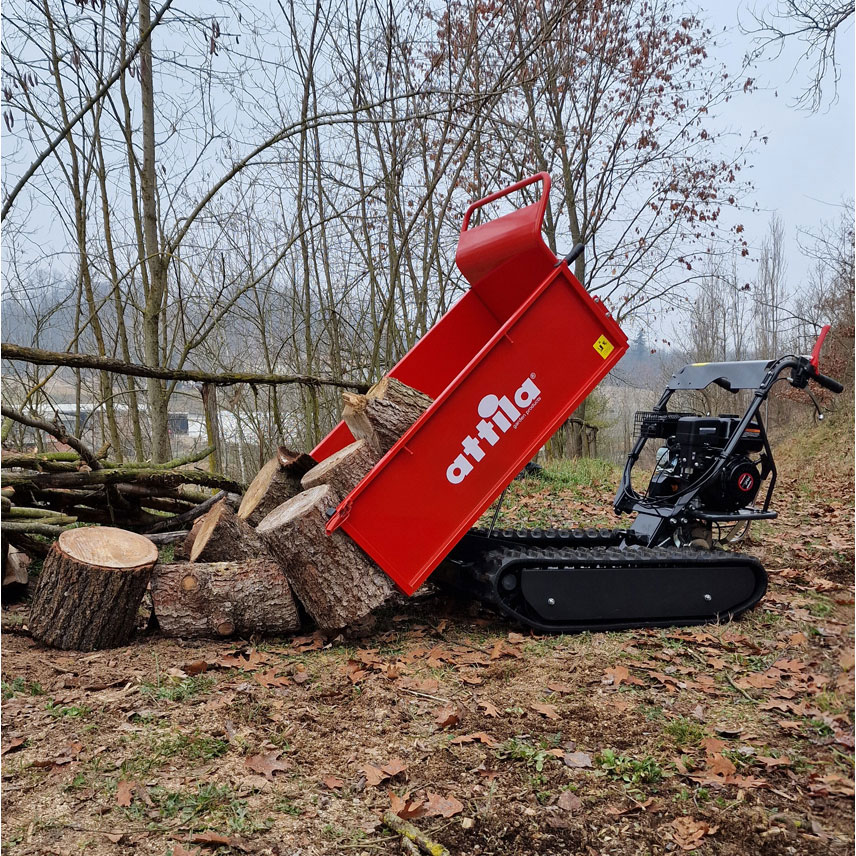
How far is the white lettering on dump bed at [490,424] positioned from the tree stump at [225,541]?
1.56m

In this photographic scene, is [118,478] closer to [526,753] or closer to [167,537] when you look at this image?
[167,537]

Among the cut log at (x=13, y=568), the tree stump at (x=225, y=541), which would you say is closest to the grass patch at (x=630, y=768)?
the tree stump at (x=225, y=541)

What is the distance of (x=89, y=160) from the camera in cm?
887

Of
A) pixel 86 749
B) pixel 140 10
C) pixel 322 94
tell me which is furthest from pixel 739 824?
pixel 322 94

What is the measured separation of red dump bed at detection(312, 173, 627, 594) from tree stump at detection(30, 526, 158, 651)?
1.30 m

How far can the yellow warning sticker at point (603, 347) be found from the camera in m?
4.80

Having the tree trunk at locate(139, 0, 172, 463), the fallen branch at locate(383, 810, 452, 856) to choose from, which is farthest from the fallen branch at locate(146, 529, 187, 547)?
the fallen branch at locate(383, 810, 452, 856)

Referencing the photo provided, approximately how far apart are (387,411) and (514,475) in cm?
91

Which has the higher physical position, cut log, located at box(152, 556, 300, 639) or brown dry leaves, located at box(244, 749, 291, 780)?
cut log, located at box(152, 556, 300, 639)

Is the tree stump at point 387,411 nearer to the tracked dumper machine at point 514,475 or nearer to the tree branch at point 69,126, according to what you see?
the tracked dumper machine at point 514,475

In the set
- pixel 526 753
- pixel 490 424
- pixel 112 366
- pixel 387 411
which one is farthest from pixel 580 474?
pixel 526 753

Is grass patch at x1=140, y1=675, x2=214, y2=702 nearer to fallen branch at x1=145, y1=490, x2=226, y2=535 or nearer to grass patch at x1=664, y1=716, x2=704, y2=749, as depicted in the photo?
grass patch at x1=664, y1=716, x2=704, y2=749

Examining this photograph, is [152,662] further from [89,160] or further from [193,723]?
[89,160]

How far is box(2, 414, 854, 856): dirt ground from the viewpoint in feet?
8.44
